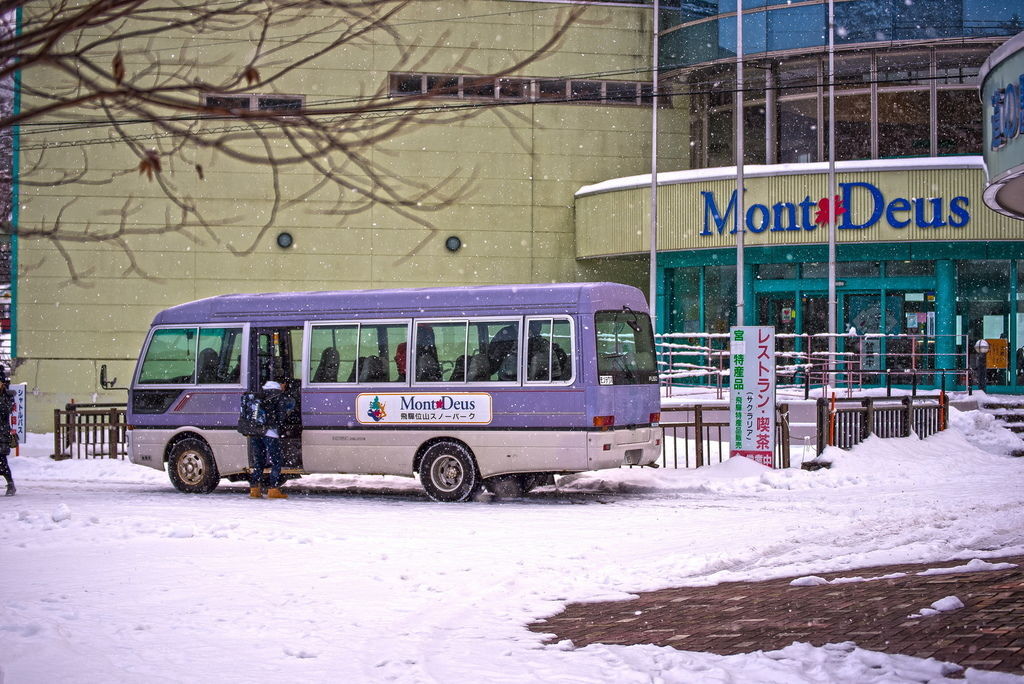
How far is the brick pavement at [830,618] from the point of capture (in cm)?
744

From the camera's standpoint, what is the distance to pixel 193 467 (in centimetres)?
1809

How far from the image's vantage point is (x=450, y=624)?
8469 mm

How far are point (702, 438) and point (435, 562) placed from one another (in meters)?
11.3

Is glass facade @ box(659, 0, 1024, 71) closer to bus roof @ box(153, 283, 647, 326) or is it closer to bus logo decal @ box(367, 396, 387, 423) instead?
bus roof @ box(153, 283, 647, 326)

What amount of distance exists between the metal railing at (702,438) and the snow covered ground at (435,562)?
2.91 feet

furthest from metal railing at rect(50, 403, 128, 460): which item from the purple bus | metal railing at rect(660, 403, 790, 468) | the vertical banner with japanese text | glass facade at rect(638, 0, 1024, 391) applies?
glass facade at rect(638, 0, 1024, 391)

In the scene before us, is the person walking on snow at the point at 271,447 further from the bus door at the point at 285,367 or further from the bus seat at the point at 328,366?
the bus seat at the point at 328,366

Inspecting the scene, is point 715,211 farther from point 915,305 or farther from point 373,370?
point 373,370

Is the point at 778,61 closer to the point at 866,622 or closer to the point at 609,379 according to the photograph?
the point at 609,379

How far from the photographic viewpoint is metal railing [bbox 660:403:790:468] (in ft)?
64.8

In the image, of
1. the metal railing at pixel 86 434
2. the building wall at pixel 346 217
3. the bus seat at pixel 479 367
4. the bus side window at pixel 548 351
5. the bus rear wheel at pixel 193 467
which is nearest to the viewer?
the bus side window at pixel 548 351

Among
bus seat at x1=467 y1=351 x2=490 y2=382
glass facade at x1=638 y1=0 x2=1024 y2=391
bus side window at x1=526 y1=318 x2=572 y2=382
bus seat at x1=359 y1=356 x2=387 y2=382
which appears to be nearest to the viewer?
bus side window at x1=526 y1=318 x2=572 y2=382

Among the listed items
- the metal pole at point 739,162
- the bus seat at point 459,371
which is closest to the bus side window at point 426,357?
the bus seat at point 459,371

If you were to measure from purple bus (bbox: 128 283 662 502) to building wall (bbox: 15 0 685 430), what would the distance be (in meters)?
16.5
